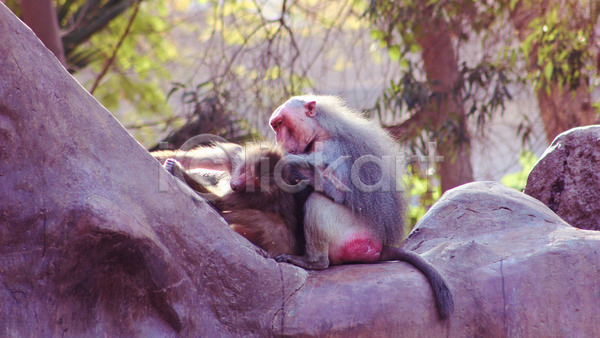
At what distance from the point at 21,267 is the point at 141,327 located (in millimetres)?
569

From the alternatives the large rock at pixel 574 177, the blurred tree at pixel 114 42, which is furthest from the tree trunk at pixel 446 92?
the blurred tree at pixel 114 42

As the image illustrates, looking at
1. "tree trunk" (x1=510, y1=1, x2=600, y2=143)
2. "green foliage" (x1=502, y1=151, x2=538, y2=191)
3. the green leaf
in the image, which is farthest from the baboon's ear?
"green foliage" (x1=502, y1=151, x2=538, y2=191)

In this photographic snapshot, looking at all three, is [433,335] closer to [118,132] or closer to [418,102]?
[118,132]

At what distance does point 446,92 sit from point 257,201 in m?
4.54

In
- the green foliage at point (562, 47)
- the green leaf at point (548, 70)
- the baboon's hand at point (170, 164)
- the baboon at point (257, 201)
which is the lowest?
the baboon at point (257, 201)

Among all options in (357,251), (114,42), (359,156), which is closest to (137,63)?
(114,42)

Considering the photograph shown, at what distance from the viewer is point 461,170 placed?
8008 mm

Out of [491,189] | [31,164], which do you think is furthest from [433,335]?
[31,164]

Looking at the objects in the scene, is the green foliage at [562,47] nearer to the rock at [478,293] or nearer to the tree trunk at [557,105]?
the tree trunk at [557,105]

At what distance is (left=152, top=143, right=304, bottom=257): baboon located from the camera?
3.49 meters

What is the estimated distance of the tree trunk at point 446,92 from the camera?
299 inches

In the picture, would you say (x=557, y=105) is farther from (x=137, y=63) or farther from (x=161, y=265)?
(x=161, y=265)

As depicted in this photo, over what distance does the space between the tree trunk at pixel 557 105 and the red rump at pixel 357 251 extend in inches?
191

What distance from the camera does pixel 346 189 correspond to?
364 centimetres
